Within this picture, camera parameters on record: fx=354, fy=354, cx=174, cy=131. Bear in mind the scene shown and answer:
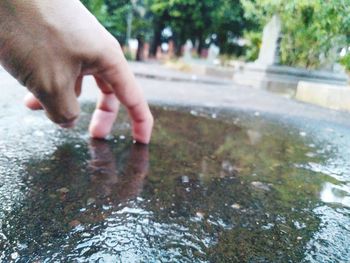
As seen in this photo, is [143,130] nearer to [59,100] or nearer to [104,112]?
[104,112]

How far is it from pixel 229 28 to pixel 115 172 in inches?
722

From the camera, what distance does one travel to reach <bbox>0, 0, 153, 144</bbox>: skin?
2.91 ft

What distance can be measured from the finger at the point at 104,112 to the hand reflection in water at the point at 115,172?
6 centimetres

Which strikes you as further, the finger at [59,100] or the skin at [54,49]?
the finger at [59,100]

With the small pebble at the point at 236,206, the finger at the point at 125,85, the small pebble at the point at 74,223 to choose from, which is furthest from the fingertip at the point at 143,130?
the small pebble at the point at 74,223

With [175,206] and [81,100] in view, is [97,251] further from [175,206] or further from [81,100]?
[81,100]

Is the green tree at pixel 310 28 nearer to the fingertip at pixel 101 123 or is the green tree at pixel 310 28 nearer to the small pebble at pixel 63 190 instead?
the fingertip at pixel 101 123

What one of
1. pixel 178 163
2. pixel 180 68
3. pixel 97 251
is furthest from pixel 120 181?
pixel 180 68

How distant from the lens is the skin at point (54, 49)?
2.91 feet

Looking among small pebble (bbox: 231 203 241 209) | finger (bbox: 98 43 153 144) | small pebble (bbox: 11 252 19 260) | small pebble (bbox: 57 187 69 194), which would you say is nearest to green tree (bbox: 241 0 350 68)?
finger (bbox: 98 43 153 144)

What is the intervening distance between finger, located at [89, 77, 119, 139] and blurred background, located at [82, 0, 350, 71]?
27.7 inches

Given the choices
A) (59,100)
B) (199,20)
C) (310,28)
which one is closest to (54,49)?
(59,100)

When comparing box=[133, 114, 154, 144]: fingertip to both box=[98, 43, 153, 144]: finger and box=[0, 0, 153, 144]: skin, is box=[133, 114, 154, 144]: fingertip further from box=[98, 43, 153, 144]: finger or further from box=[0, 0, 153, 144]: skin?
box=[0, 0, 153, 144]: skin

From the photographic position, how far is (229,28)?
61.3ft
